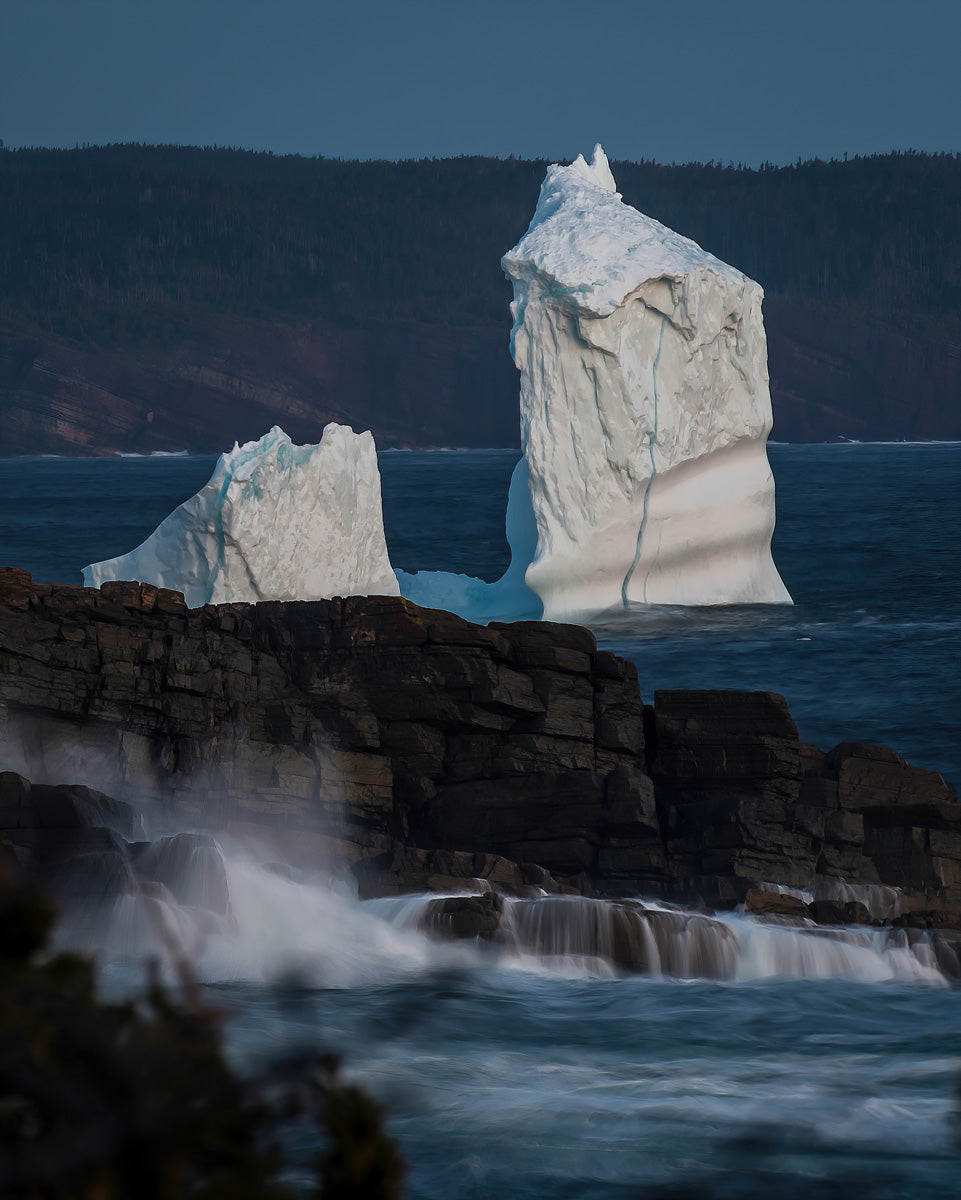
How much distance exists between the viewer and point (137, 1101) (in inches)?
83.4

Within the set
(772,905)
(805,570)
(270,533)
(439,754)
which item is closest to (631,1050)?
(772,905)

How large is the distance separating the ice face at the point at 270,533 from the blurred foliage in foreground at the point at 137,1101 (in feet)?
80.8

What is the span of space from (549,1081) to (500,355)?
163 meters

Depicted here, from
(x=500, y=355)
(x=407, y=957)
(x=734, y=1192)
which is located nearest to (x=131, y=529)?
(x=407, y=957)

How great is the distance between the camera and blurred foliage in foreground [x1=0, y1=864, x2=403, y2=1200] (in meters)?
2.10

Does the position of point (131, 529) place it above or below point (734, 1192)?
above

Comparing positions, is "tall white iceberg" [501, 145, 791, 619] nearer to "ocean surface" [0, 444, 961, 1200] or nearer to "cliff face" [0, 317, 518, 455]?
"ocean surface" [0, 444, 961, 1200]

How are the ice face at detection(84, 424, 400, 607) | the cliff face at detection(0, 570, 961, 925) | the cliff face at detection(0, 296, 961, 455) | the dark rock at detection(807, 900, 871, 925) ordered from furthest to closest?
the cliff face at detection(0, 296, 961, 455)
the ice face at detection(84, 424, 400, 607)
the cliff face at detection(0, 570, 961, 925)
the dark rock at detection(807, 900, 871, 925)

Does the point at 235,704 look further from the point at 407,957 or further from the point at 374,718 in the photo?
the point at 407,957

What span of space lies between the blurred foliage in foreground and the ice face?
24.6 meters

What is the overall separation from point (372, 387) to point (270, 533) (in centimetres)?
15193

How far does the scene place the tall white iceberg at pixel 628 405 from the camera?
99.4ft

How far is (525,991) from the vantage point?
13.8 meters

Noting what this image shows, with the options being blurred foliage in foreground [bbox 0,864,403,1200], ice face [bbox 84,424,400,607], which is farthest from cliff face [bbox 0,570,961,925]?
blurred foliage in foreground [bbox 0,864,403,1200]
